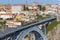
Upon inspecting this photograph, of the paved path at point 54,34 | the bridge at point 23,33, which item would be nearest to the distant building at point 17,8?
the paved path at point 54,34

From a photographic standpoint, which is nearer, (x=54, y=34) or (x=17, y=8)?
(x=54, y=34)

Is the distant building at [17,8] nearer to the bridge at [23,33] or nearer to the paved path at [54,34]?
the paved path at [54,34]

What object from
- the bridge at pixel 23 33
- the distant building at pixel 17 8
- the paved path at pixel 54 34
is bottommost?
the distant building at pixel 17 8

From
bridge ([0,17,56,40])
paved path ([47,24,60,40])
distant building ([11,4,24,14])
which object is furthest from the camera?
distant building ([11,4,24,14])

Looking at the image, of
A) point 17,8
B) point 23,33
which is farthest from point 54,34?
point 17,8

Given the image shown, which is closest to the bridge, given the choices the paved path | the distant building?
the paved path

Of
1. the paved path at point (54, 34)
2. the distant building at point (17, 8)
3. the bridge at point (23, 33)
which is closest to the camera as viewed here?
the bridge at point (23, 33)

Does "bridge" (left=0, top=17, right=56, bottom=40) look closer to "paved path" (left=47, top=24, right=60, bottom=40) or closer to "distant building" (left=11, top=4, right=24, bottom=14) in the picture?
"paved path" (left=47, top=24, right=60, bottom=40)

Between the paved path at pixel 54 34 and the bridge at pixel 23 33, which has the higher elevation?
the bridge at pixel 23 33

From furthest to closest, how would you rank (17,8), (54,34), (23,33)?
(17,8)
(54,34)
(23,33)

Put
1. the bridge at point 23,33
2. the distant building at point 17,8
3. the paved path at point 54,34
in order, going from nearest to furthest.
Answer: the bridge at point 23,33
the paved path at point 54,34
the distant building at point 17,8

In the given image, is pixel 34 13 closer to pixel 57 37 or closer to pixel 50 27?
pixel 50 27

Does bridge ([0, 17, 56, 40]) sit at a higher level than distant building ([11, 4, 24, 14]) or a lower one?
higher

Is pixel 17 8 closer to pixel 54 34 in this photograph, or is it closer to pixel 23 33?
pixel 54 34
